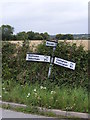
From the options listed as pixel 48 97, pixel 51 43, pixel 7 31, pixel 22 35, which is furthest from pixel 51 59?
pixel 7 31

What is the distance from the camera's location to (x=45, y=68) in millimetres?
8195

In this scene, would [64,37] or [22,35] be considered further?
[22,35]

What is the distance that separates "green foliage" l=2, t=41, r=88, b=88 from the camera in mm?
7785

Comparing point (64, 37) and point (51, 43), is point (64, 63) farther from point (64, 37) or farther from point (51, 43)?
point (64, 37)

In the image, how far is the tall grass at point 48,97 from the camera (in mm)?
5701

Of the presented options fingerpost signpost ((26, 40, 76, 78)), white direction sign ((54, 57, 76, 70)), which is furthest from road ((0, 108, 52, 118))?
white direction sign ((54, 57, 76, 70))

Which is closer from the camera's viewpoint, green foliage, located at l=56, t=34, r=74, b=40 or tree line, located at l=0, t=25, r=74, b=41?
green foliage, located at l=56, t=34, r=74, b=40

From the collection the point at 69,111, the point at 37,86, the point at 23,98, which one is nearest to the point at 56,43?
the point at 37,86

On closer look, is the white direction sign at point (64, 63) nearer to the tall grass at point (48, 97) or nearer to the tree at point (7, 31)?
the tall grass at point (48, 97)

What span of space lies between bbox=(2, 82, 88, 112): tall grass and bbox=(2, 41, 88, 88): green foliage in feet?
2.61

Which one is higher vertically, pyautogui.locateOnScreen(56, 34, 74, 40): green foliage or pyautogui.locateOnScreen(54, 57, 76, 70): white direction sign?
pyautogui.locateOnScreen(56, 34, 74, 40): green foliage

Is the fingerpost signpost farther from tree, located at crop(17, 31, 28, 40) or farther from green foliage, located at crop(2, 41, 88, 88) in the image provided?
tree, located at crop(17, 31, 28, 40)

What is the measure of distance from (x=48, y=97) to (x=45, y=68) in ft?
7.13

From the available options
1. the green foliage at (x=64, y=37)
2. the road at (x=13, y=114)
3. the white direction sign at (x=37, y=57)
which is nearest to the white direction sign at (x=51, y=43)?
the white direction sign at (x=37, y=57)
